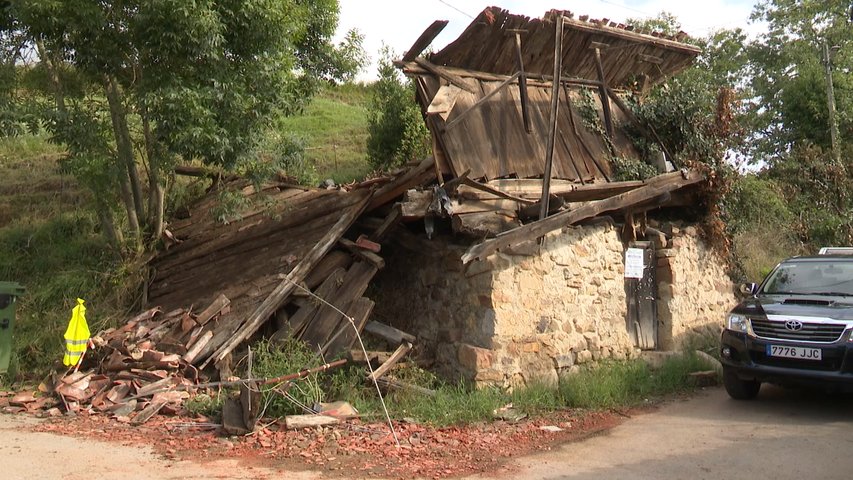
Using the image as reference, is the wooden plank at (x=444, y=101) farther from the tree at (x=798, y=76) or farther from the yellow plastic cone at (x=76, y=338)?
the tree at (x=798, y=76)

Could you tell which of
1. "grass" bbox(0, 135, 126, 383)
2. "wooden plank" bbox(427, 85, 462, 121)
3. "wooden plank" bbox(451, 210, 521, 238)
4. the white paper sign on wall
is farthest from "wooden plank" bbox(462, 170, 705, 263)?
"grass" bbox(0, 135, 126, 383)

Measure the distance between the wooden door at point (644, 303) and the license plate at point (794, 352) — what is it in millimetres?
2645

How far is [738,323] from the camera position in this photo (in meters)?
8.71

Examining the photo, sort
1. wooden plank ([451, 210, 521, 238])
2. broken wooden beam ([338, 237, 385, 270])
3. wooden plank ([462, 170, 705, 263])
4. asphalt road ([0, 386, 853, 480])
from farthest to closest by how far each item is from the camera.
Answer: broken wooden beam ([338, 237, 385, 270]), wooden plank ([451, 210, 521, 238]), wooden plank ([462, 170, 705, 263]), asphalt road ([0, 386, 853, 480])

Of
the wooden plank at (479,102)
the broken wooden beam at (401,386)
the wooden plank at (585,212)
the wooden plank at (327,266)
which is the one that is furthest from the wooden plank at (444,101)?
the broken wooden beam at (401,386)

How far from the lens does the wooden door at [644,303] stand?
1082 centimetres

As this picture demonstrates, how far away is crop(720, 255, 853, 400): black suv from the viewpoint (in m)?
7.89

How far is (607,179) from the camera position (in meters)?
11.2

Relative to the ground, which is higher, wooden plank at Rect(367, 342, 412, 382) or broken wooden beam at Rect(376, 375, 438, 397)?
wooden plank at Rect(367, 342, 412, 382)

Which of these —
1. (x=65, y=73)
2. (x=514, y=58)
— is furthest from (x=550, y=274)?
(x=65, y=73)

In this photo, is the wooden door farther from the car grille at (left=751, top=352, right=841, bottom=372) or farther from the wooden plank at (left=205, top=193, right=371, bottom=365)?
the wooden plank at (left=205, top=193, right=371, bottom=365)

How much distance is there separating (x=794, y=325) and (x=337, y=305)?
17.8 ft

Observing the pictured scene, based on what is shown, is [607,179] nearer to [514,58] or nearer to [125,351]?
[514,58]

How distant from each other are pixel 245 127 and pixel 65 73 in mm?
2928
